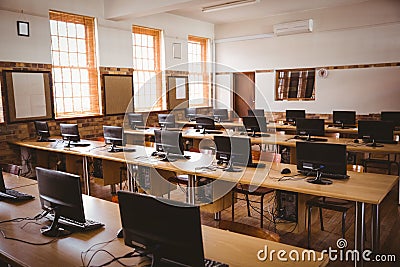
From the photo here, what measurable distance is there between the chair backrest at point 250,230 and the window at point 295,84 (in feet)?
24.2

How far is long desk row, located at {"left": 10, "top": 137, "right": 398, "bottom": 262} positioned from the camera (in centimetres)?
282

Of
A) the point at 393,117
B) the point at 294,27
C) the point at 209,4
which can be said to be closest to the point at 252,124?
the point at 393,117

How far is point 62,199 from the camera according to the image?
220 cm

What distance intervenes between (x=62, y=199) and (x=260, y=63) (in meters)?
8.34

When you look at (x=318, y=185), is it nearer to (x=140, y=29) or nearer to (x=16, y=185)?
(x=16, y=185)

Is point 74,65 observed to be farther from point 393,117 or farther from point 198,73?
point 393,117

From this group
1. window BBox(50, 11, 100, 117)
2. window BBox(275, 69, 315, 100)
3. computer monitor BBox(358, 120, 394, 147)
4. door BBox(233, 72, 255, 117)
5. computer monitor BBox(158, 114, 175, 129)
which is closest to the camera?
computer monitor BBox(358, 120, 394, 147)

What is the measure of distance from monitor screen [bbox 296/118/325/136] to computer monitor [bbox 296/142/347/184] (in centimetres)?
219

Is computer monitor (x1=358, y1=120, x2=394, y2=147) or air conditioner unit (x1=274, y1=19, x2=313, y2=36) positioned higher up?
air conditioner unit (x1=274, y1=19, x2=313, y2=36)

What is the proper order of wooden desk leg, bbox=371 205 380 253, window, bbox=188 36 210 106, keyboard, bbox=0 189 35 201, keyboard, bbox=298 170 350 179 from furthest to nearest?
window, bbox=188 36 210 106 → keyboard, bbox=298 170 350 179 → wooden desk leg, bbox=371 205 380 253 → keyboard, bbox=0 189 35 201

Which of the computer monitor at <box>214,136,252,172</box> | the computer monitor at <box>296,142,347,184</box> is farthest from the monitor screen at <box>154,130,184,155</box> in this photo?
the computer monitor at <box>296,142,347,184</box>

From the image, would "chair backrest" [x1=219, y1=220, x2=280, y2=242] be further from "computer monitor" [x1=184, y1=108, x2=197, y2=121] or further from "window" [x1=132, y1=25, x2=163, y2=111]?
"computer monitor" [x1=184, y1=108, x2=197, y2=121]

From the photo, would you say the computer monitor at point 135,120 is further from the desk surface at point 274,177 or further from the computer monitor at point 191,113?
the desk surface at point 274,177

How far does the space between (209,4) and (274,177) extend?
18.4 ft
